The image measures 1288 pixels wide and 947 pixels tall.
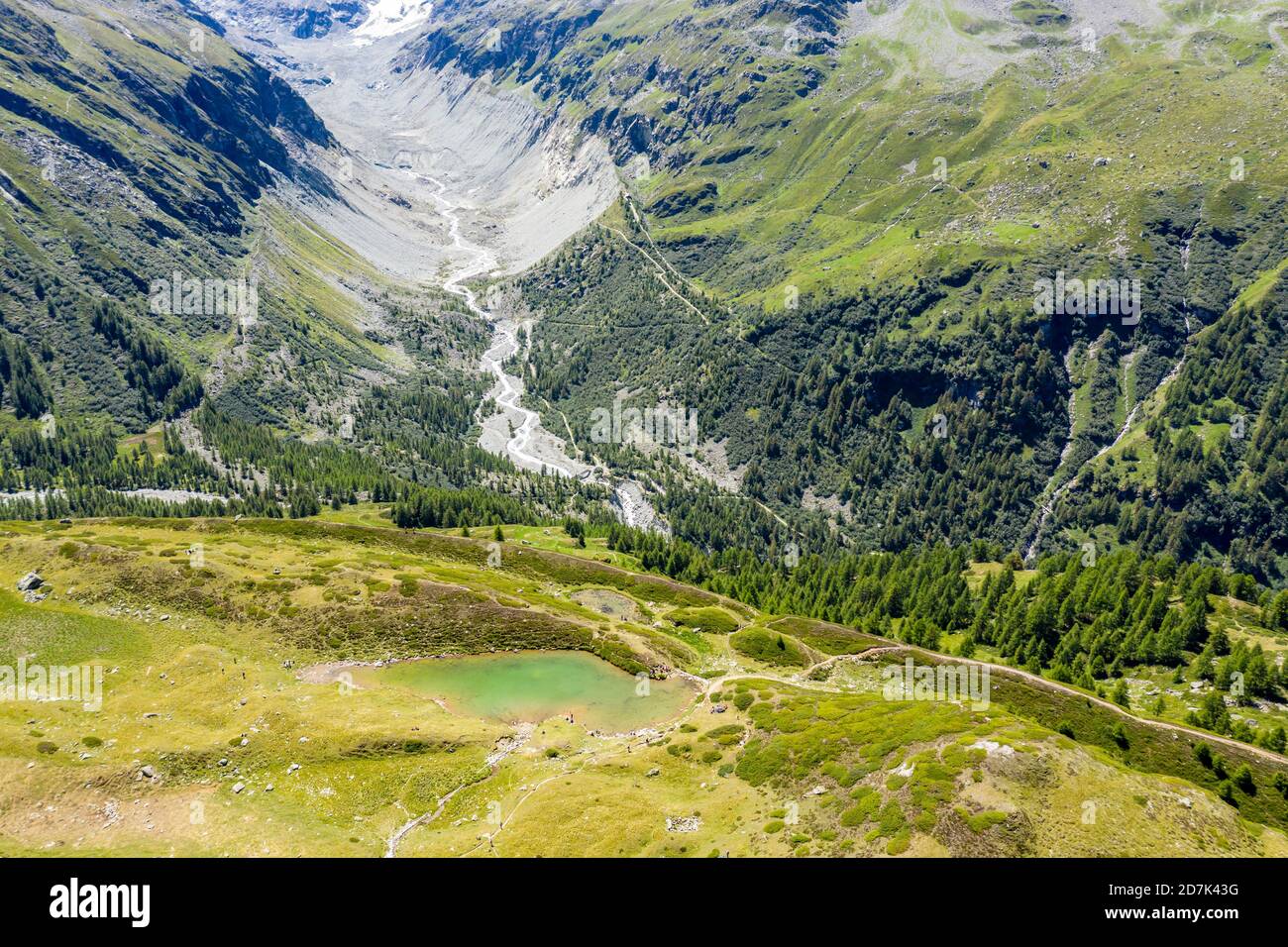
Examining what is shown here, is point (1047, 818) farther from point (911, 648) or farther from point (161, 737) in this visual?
point (161, 737)

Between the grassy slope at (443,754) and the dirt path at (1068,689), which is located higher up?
the grassy slope at (443,754)

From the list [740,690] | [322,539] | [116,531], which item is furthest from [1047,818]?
[116,531]
